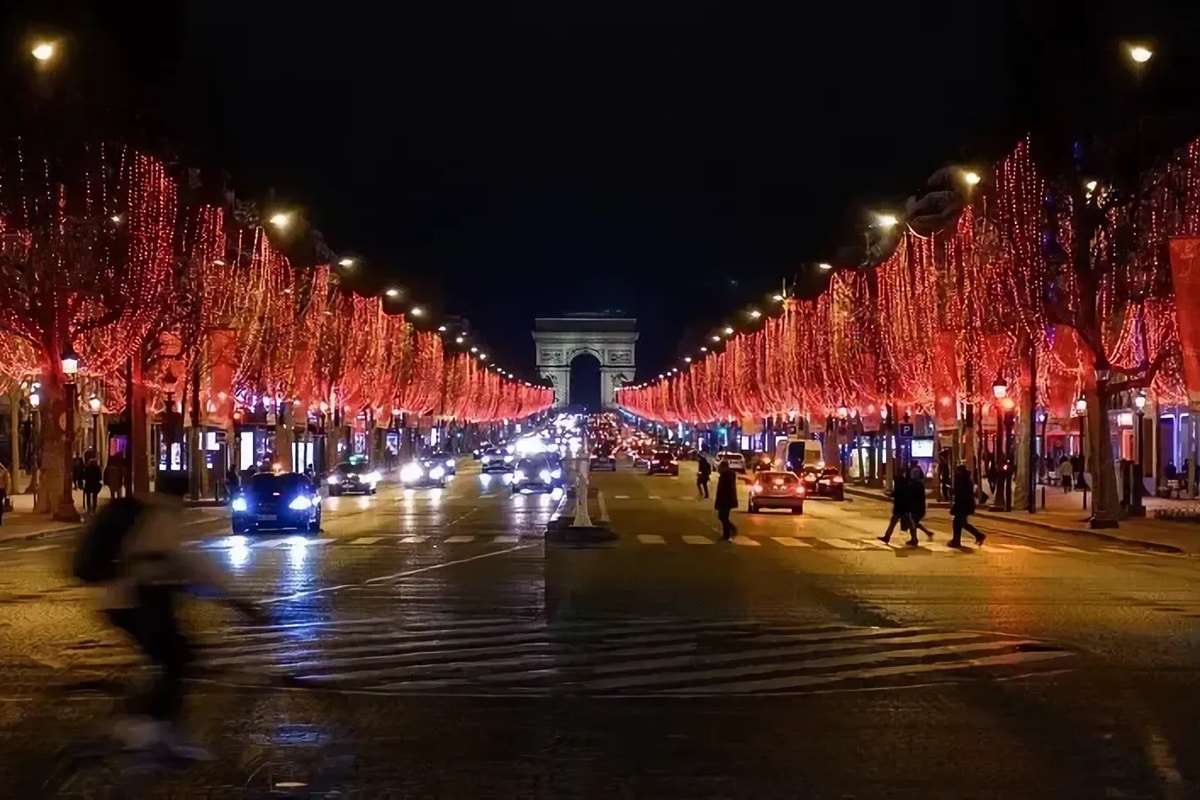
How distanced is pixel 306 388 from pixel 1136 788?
7013 centimetres

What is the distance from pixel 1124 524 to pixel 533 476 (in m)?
33.7

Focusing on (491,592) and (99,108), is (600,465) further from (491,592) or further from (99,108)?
(491,592)

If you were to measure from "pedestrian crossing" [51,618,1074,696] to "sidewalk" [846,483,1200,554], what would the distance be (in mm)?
20305

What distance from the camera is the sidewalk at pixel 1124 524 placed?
4092cm

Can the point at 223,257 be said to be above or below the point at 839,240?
below

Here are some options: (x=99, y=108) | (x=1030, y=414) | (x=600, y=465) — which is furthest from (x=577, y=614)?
(x=600, y=465)

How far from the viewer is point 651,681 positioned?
53.6ft

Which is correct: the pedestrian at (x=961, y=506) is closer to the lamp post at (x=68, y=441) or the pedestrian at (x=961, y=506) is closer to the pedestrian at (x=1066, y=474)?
the lamp post at (x=68, y=441)

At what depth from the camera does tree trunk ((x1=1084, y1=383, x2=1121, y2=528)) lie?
46987 mm

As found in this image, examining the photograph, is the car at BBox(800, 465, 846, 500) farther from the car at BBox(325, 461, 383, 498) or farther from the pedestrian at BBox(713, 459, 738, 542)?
the pedestrian at BBox(713, 459, 738, 542)

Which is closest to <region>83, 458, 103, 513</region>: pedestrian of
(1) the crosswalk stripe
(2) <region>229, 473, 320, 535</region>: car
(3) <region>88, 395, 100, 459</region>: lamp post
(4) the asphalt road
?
(3) <region>88, 395, 100, 459</region>: lamp post

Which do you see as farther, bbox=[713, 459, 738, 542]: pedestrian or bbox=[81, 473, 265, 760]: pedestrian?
bbox=[713, 459, 738, 542]: pedestrian

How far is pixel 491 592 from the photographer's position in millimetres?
25859

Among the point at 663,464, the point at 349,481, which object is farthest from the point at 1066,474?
the point at 663,464
